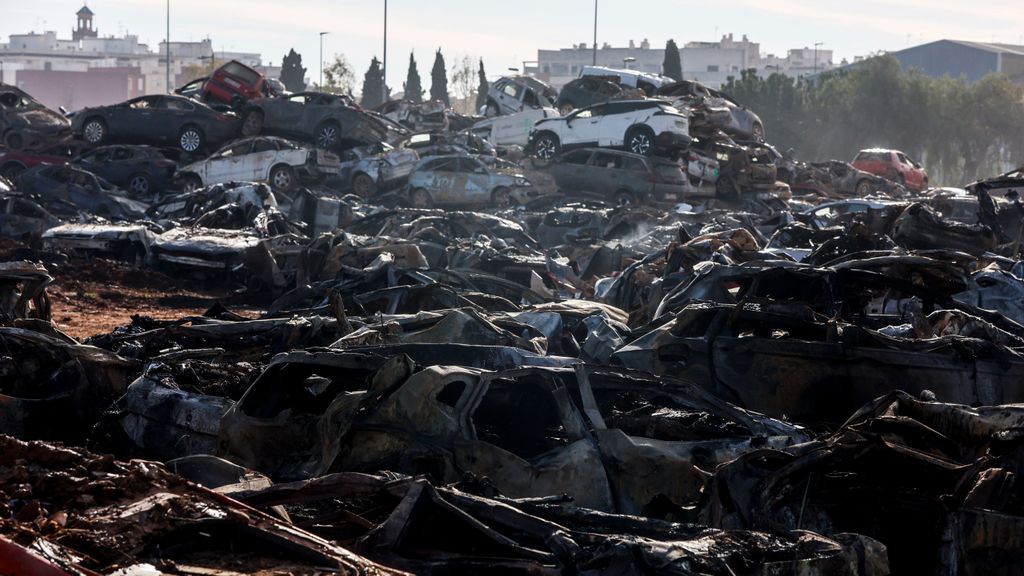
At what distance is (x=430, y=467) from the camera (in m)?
5.92

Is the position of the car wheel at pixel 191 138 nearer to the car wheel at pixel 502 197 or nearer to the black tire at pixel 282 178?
the black tire at pixel 282 178

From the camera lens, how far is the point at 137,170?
26656mm

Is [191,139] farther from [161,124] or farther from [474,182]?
[474,182]

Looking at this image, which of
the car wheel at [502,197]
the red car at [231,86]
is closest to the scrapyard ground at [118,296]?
the car wheel at [502,197]

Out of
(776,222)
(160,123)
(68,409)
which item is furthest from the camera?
(160,123)

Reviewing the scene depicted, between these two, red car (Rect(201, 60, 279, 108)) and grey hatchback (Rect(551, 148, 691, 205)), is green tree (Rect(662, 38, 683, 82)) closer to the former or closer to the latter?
red car (Rect(201, 60, 279, 108))

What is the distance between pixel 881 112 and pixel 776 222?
143 feet

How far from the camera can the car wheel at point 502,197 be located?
25141 mm

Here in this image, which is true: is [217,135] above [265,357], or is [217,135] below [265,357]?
above

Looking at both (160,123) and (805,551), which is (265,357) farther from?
(160,123)

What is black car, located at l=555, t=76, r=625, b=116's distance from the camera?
1375 inches

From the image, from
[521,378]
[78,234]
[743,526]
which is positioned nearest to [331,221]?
[78,234]

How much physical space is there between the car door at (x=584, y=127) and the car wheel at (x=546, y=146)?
41 centimetres

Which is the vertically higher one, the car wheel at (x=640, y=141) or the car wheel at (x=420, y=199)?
the car wheel at (x=640, y=141)
